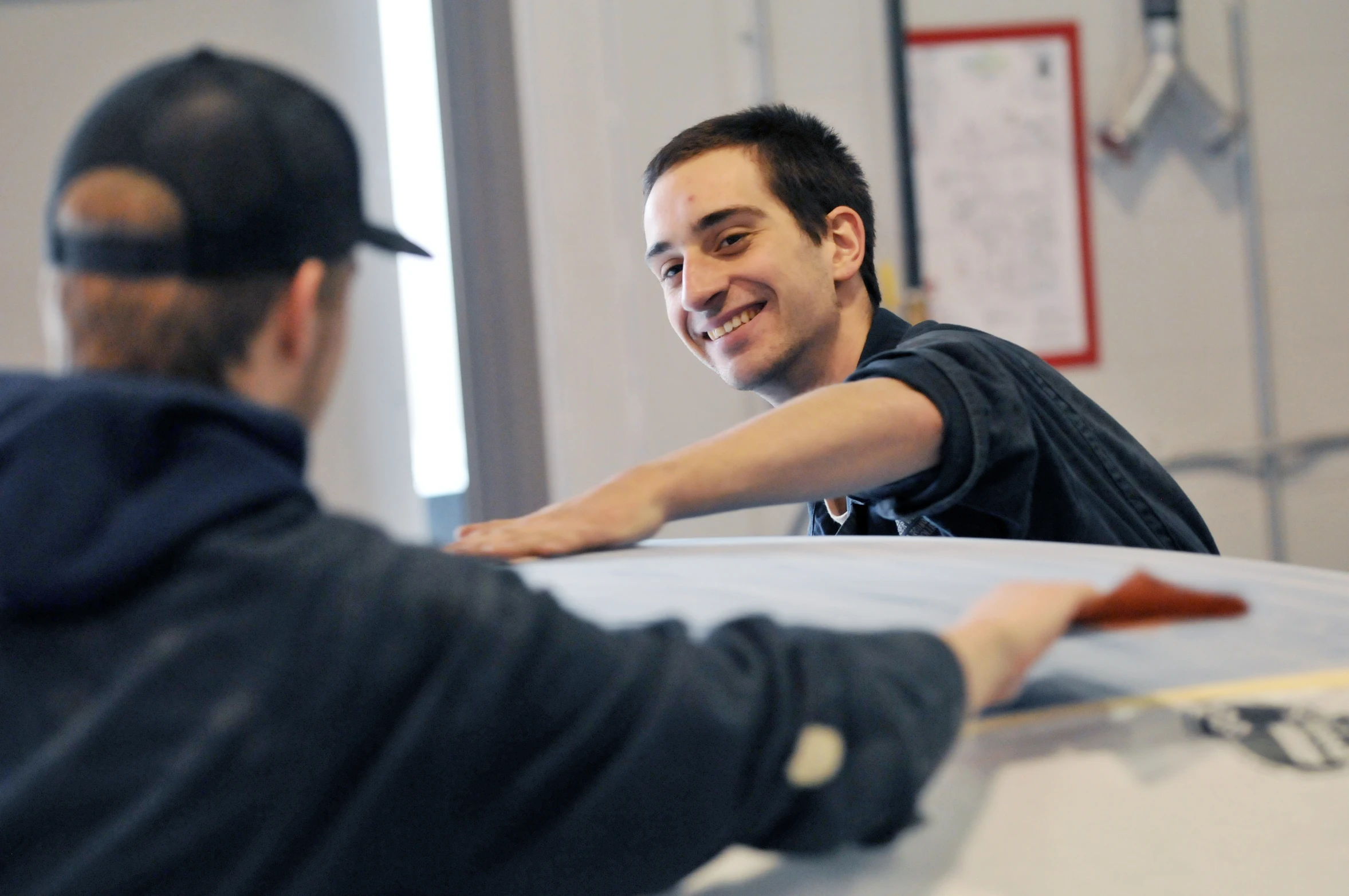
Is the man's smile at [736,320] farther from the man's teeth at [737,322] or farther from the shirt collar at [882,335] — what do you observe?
the shirt collar at [882,335]

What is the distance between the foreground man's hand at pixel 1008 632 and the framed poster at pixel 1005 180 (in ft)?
4.82

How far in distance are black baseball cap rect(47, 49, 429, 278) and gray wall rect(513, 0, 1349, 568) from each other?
139 centimetres

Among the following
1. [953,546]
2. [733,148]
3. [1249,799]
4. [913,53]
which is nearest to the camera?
[1249,799]

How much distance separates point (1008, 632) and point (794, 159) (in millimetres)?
721

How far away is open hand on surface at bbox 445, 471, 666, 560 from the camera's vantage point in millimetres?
659

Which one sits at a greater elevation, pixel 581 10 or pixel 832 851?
pixel 581 10

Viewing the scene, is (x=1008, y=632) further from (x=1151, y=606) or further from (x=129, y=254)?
(x=129, y=254)

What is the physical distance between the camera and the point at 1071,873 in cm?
42

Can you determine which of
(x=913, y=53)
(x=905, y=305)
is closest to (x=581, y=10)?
(x=913, y=53)

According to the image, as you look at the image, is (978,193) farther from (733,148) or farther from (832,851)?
(832,851)

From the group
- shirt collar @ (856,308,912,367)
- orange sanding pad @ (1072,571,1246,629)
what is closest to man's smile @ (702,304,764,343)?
shirt collar @ (856,308,912,367)

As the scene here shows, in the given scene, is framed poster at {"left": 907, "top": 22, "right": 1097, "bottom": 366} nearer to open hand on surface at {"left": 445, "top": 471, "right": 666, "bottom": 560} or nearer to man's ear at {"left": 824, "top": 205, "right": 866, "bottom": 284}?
man's ear at {"left": 824, "top": 205, "right": 866, "bottom": 284}

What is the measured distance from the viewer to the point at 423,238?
1.83m

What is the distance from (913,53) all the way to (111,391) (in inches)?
69.5
